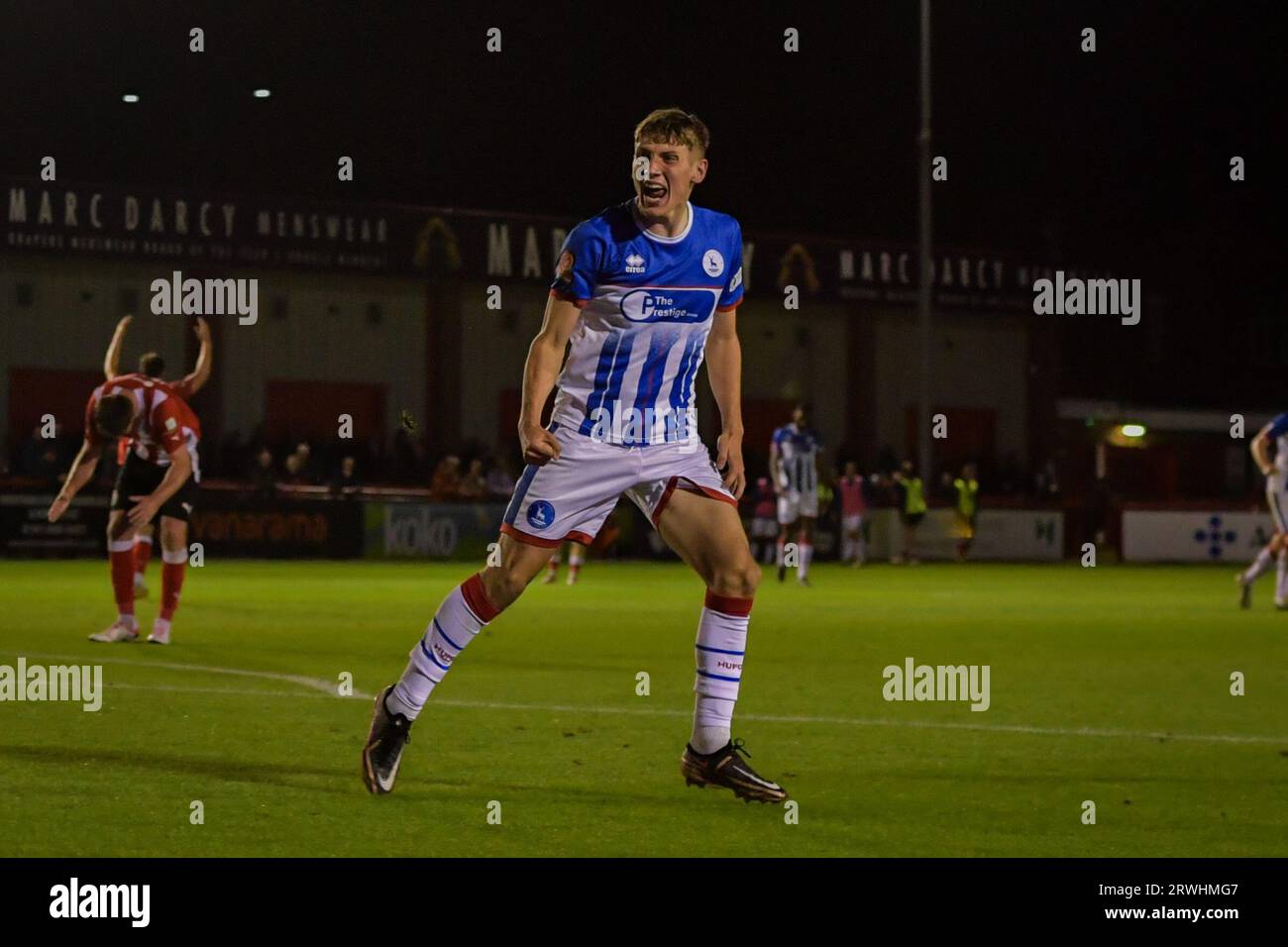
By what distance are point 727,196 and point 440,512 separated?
14287 millimetres

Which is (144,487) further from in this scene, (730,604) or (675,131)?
(675,131)

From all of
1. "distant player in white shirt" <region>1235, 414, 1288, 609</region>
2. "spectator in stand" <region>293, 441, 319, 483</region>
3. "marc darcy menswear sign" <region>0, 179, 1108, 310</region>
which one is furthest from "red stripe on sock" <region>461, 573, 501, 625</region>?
"marc darcy menswear sign" <region>0, 179, 1108, 310</region>

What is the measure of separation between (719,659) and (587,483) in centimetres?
87

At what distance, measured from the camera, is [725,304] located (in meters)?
7.88

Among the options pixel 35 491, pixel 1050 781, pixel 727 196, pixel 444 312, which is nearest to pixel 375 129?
pixel 444 312

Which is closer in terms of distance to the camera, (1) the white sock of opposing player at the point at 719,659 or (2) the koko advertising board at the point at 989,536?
(1) the white sock of opposing player at the point at 719,659

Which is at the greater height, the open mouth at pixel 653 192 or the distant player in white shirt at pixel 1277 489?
the open mouth at pixel 653 192

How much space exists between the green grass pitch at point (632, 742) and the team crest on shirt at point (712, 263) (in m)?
1.99

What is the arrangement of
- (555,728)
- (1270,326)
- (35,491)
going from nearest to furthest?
(555,728) → (35,491) → (1270,326)

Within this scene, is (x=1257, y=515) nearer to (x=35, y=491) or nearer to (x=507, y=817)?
(x=35, y=491)

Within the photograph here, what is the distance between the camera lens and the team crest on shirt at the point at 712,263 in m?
7.63

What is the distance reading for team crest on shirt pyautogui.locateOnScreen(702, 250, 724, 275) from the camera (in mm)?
7629

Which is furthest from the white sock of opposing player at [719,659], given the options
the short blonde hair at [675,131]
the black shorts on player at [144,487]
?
the black shorts on player at [144,487]

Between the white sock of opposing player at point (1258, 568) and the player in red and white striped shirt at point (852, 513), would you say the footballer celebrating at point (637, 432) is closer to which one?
the white sock of opposing player at point (1258, 568)
